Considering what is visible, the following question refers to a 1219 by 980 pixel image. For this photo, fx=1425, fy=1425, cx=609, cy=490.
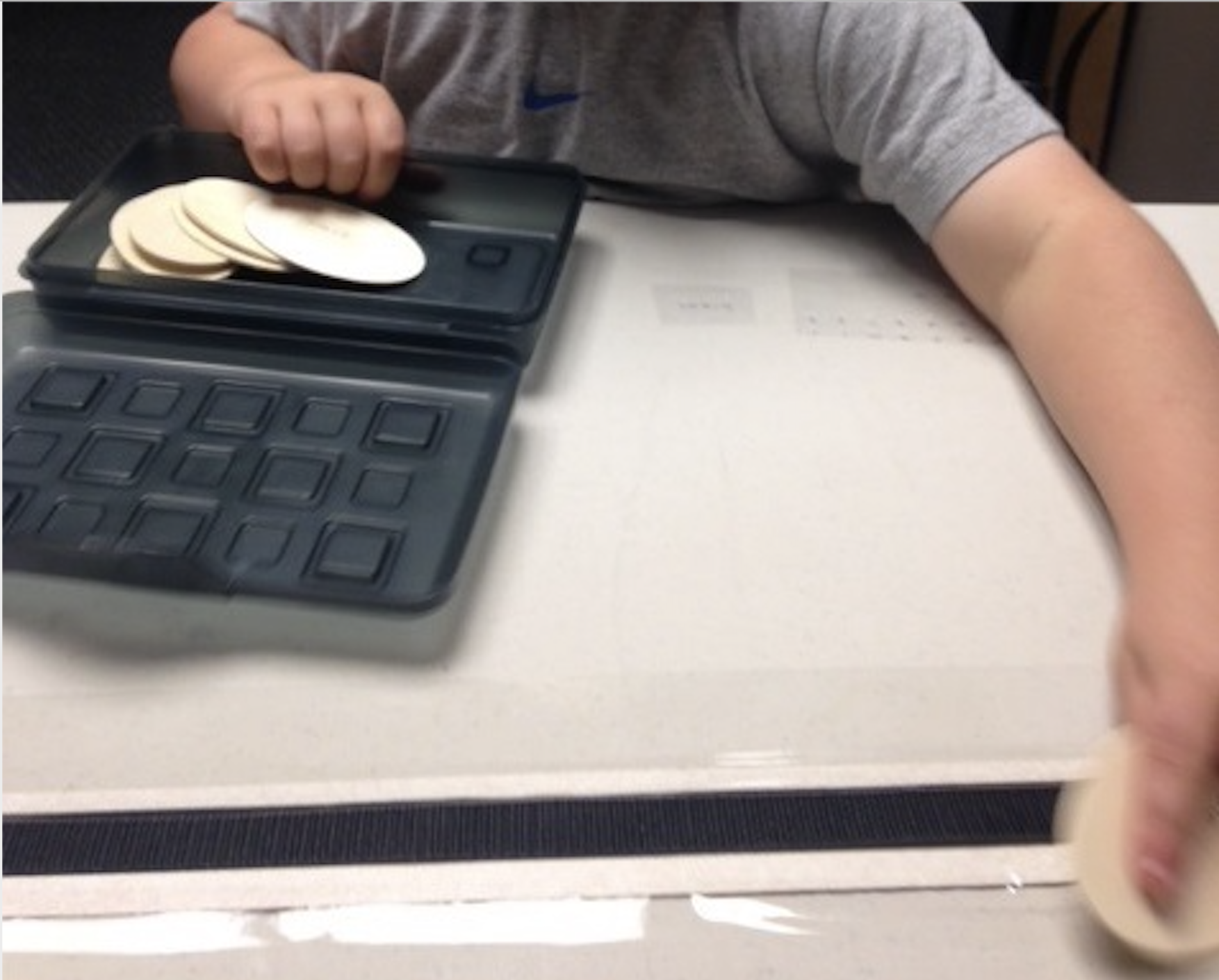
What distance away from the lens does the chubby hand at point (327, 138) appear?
0.55 m

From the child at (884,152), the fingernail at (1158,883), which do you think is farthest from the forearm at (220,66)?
the fingernail at (1158,883)

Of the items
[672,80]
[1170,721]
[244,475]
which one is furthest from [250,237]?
[1170,721]

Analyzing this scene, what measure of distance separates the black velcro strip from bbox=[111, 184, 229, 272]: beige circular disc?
0.75 feet

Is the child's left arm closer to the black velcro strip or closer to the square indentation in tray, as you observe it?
the black velcro strip

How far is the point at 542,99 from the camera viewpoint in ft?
2.16

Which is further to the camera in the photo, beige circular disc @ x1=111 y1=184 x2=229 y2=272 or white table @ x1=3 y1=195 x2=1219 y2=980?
beige circular disc @ x1=111 y1=184 x2=229 y2=272

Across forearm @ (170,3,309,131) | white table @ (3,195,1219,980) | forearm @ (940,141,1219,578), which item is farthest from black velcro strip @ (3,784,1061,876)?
forearm @ (170,3,309,131)

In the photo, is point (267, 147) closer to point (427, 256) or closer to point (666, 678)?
point (427, 256)

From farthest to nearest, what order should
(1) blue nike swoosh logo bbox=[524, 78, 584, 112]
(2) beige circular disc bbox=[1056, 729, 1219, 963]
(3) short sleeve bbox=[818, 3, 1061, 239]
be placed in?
1. (1) blue nike swoosh logo bbox=[524, 78, 584, 112]
2. (3) short sleeve bbox=[818, 3, 1061, 239]
3. (2) beige circular disc bbox=[1056, 729, 1219, 963]

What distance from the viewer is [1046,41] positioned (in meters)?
1.16

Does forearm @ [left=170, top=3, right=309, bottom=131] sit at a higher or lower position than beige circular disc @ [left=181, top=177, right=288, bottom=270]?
lower

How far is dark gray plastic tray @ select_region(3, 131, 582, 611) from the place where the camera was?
1.36 feet

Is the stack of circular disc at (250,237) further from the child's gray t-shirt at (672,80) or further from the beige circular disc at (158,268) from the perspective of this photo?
the child's gray t-shirt at (672,80)

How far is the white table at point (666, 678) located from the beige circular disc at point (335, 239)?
64 mm
